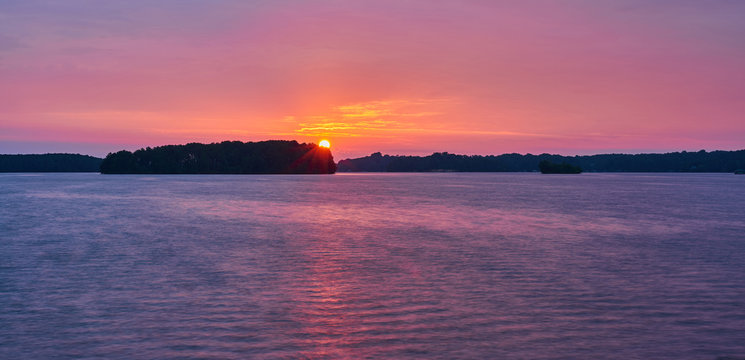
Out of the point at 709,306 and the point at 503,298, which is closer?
the point at 709,306

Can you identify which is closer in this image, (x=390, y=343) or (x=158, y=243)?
(x=390, y=343)

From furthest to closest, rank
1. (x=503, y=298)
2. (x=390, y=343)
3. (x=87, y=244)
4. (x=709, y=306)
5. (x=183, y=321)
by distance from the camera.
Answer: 1. (x=87, y=244)
2. (x=503, y=298)
3. (x=709, y=306)
4. (x=183, y=321)
5. (x=390, y=343)

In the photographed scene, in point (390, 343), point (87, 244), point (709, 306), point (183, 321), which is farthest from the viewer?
point (87, 244)

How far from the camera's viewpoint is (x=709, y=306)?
54.7ft

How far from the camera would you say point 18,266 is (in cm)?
2412

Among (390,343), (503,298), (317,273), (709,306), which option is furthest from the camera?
(317,273)

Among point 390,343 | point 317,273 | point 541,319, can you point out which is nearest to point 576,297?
point 541,319

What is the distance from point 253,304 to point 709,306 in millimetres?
13657

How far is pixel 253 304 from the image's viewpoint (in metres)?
17.1

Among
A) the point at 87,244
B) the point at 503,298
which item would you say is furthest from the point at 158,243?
the point at 503,298

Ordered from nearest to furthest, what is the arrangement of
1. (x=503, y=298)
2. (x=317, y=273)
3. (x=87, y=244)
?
1. (x=503, y=298)
2. (x=317, y=273)
3. (x=87, y=244)

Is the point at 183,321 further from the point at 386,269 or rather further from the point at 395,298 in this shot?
the point at 386,269

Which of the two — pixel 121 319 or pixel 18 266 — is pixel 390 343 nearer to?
pixel 121 319

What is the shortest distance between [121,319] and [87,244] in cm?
1942
